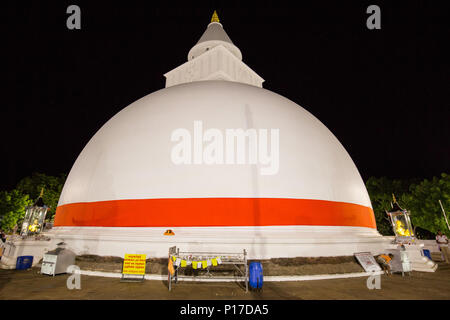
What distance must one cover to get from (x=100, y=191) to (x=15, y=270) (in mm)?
4301

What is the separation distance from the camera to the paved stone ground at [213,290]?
239 inches

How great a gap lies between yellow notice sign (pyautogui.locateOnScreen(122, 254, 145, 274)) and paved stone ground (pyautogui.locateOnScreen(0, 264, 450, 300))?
0.40 meters

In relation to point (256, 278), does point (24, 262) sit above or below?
below

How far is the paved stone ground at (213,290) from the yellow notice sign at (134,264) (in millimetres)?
403

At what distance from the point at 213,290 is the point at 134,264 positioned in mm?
2683

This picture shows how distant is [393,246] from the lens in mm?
10781

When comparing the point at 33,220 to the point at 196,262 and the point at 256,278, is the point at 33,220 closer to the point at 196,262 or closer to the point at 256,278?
the point at 196,262

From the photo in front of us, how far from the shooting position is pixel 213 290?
21.7 ft

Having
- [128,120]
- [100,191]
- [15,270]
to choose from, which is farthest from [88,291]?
[128,120]

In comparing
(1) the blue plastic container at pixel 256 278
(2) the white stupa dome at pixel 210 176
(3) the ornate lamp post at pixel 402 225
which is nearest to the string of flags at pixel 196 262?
(1) the blue plastic container at pixel 256 278

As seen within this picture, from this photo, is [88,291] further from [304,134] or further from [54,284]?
[304,134]

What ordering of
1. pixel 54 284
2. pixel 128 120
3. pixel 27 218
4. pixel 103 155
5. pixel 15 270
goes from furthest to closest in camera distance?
1. pixel 27 218
2. pixel 128 120
3. pixel 103 155
4. pixel 15 270
5. pixel 54 284

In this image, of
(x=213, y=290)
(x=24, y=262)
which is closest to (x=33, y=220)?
(x=24, y=262)

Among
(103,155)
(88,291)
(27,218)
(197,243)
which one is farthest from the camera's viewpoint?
(27,218)
